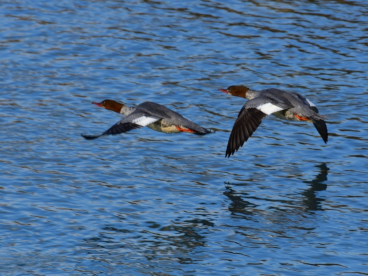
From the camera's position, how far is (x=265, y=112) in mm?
11469

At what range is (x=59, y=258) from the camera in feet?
28.8

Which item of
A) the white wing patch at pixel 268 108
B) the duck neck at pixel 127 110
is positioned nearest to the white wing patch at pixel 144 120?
the duck neck at pixel 127 110

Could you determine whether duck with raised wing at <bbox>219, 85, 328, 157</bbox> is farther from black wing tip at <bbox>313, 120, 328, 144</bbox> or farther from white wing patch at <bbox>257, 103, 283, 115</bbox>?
black wing tip at <bbox>313, 120, 328, 144</bbox>

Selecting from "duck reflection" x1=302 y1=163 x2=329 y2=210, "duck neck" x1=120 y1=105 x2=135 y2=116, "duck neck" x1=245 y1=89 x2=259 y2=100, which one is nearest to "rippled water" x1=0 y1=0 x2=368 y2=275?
"duck reflection" x1=302 y1=163 x2=329 y2=210

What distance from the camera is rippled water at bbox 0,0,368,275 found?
9109mm

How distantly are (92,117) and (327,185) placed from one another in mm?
4755

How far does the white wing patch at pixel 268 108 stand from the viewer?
37.7 feet

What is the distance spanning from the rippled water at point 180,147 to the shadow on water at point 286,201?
0.04 metres

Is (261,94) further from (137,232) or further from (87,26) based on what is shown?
(87,26)

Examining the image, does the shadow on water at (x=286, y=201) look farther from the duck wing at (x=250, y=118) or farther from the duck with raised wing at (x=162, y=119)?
the duck with raised wing at (x=162, y=119)

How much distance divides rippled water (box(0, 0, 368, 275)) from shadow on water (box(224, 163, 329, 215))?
0.12 feet

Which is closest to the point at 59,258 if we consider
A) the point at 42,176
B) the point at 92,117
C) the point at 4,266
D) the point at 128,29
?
the point at 4,266

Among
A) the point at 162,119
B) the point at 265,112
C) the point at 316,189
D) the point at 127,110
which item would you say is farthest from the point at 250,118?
the point at 127,110

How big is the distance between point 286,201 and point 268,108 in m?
1.65
